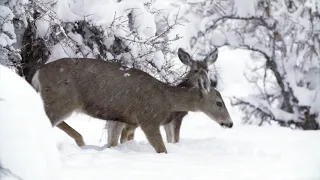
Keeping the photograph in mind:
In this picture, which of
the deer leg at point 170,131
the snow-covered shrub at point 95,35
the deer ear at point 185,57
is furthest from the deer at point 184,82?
the snow-covered shrub at point 95,35

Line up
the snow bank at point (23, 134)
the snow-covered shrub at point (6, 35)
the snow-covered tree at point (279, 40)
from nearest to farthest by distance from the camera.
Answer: the snow bank at point (23, 134) < the snow-covered shrub at point (6, 35) < the snow-covered tree at point (279, 40)

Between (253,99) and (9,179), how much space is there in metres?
16.0

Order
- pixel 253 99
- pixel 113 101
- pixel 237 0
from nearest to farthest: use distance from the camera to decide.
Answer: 1. pixel 113 101
2. pixel 237 0
3. pixel 253 99

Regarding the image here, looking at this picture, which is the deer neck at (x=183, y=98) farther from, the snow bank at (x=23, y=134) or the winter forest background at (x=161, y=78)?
the snow bank at (x=23, y=134)

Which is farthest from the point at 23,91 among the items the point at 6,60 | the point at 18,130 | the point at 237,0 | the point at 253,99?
the point at 253,99

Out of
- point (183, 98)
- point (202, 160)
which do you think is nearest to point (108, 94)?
point (183, 98)

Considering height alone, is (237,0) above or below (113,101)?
above

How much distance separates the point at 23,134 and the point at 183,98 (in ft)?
17.8

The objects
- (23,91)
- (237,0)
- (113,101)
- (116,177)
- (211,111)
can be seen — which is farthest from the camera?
(237,0)

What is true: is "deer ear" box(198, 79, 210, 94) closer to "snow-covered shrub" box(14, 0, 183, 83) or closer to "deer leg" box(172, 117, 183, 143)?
"deer leg" box(172, 117, 183, 143)

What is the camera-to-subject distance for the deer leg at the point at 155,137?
26.2ft

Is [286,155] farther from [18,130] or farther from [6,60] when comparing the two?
[18,130]

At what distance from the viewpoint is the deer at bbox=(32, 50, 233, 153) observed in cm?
805

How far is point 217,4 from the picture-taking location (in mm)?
18391
